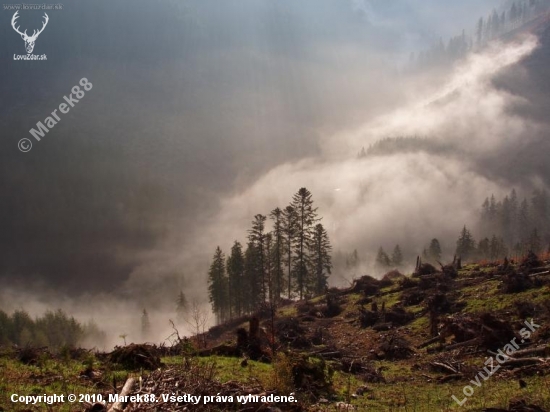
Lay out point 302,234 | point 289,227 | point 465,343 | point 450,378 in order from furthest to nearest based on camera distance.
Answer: point 289,227 < point 302,234 < point 465,343 < point 450,378

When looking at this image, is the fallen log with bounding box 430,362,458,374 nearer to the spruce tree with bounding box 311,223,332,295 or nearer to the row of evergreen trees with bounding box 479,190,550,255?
the spruce tree with bounding box 311,223,332,295

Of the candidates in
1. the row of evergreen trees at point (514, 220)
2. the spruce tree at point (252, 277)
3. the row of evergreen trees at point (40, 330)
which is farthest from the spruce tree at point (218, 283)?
the row of evergreen trees at point (514, 220)

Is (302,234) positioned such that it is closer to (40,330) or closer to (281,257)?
(281,257)

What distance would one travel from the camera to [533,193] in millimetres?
173750

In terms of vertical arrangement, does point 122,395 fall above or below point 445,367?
above

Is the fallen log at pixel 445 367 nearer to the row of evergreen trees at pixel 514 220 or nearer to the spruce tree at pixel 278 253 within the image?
the spruce tree at pixel 278 253

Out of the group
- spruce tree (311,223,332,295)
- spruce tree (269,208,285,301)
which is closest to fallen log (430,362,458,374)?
spruce tree (269,208,285,301)

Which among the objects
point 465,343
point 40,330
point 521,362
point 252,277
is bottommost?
point 40,330

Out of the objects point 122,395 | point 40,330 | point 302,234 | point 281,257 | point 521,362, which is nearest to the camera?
point 122,395

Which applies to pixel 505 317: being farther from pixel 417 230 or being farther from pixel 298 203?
pixel 417 230

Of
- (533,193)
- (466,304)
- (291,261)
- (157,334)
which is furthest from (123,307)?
(533,193)

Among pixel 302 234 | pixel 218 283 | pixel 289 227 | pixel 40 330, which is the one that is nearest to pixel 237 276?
pixel 218 283

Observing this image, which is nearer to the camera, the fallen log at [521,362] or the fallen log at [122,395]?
the fallen log at [122,395]

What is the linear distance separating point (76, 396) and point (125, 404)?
3212 mm
